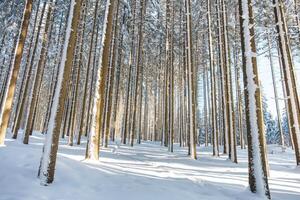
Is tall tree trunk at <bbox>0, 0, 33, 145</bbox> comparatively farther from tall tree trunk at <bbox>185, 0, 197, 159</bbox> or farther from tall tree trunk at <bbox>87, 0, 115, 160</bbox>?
tall tree trunk at <bbox>185, 0, 197, 159</bbox>

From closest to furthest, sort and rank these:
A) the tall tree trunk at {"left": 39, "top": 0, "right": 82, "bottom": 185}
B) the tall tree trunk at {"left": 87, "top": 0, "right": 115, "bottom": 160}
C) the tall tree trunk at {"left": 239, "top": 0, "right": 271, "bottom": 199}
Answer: the tall tree trunk at {"left": 39, "top": 0, "right": 82, "bottom": 185} → the tall tree trunk at {"left": 239, "top": 0, "right": 271, "bottom": 199} → the tall tree trunk at {"left": 87, "top": 0, "right": 115, "bottom": 160}

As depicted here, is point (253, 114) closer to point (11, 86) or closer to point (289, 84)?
point (289, 84)

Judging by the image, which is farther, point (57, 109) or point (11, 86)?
point (11, 86)

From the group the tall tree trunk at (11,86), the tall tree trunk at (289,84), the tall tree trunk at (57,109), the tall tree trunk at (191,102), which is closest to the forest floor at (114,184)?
the tall tree trunk at (57,109)

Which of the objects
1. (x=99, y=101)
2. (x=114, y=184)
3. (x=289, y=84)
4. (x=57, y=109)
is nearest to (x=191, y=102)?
(x=289, y=84)

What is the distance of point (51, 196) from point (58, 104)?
208 centimetres

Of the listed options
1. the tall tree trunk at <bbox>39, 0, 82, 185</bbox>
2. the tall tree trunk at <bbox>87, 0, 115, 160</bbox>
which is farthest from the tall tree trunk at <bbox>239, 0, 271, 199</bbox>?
the tall tree trunk at <bbox>87, 0, 115, 160</bbox>

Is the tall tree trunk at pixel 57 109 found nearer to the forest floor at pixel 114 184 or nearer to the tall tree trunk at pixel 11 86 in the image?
the forest floor at pixel 114 184

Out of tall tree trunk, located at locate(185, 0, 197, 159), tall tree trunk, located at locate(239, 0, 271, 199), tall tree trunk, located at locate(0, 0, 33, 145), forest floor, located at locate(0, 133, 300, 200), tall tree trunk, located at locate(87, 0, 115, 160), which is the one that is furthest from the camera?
tall tree trunk, located at locate(185, 0, 197, 159)

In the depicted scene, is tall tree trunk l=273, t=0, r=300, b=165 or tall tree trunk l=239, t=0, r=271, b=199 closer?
tall tree trunk l=239, t=0, r=271, b=199

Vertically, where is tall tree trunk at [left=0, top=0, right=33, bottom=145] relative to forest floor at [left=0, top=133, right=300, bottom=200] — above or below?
above

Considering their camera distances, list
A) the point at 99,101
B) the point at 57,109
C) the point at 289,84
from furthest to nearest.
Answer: the point at 289,84 < the point at 99,101 < the point at 57,109

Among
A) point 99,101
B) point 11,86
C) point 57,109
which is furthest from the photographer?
point 11,86

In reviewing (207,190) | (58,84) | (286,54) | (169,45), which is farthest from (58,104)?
(169,45)
